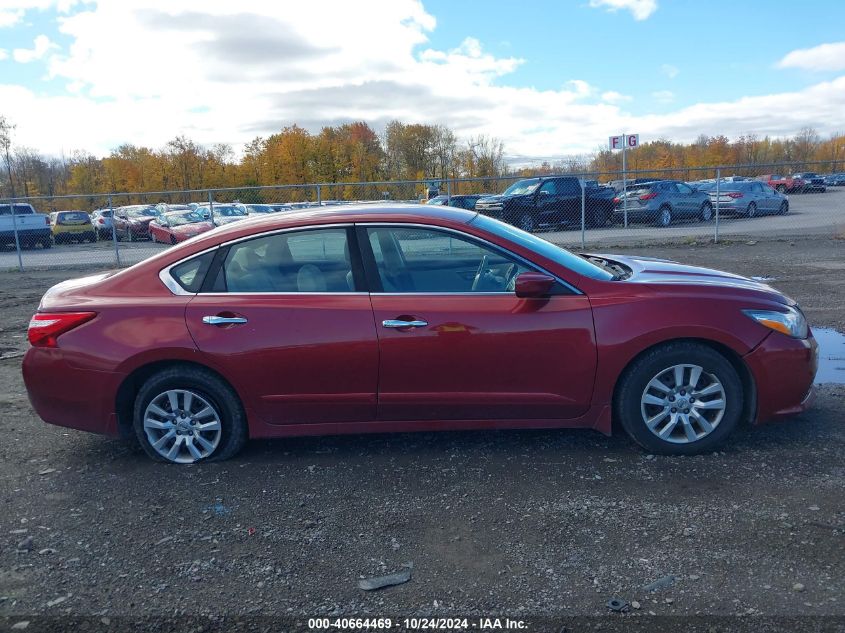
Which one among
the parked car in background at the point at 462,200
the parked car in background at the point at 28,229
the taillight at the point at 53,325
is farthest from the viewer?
the parked car in background at the point at 28,229

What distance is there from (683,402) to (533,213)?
1662 centimetres

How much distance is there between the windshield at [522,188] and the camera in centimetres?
2123

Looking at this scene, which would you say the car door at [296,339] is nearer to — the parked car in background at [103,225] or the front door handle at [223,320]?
the front door handle at [223,320]

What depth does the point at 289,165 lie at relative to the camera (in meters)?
43.7

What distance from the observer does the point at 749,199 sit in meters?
26.7

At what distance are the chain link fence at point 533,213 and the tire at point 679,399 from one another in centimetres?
1197

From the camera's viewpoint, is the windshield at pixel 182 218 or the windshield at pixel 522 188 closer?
the windshield at pixel 522 188

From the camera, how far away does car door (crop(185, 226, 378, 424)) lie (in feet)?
14.4

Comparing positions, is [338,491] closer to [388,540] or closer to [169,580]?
[388,540]

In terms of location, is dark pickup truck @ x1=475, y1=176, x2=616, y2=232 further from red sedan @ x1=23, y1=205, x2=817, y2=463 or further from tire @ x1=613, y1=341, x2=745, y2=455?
tire @ x1=613, y1=341, x2=745, y2=455

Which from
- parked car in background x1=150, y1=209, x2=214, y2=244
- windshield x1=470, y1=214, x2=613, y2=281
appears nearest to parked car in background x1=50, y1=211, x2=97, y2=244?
parked car in background x1=150, y1=209, x2=214, y2=244

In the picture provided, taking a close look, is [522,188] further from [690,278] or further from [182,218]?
[690,278]

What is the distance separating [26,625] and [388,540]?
5.27ft

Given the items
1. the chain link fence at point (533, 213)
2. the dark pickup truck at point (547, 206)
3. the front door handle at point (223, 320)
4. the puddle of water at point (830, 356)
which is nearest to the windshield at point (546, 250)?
the front door handle at point (223, 320)
